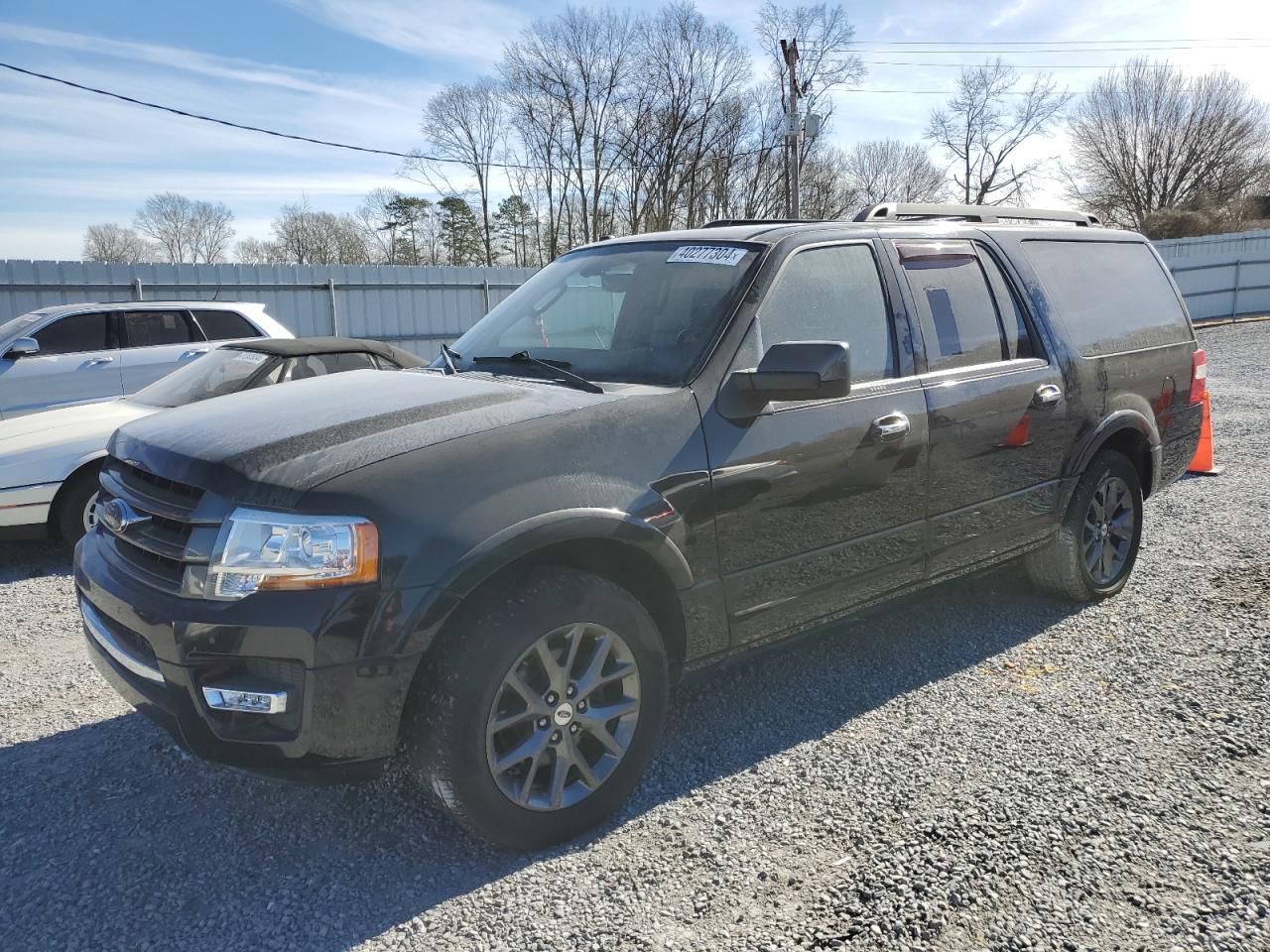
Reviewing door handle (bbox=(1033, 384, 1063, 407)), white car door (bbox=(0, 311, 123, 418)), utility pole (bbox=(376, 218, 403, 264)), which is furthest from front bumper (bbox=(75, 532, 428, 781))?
utility pole (bbox=(376, 218, 403, 264))

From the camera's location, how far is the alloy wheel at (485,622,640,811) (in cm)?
259

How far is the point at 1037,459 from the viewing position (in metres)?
4.13

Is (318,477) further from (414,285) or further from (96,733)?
(414,285)

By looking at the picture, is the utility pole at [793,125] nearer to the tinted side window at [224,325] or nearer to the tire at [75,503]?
the tinted side window at [224,325]

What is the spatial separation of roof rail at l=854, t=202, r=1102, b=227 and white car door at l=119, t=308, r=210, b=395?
6.75 meters

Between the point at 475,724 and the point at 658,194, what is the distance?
Result: 47749 millimetres

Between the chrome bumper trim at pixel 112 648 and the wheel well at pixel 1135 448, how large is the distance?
168 inches

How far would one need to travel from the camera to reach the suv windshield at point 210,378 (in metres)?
6.31

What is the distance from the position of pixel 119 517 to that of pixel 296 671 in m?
0.98

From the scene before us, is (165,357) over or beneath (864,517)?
over

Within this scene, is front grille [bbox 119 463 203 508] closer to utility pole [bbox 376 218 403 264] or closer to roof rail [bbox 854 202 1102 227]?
roof rail [bbox 854 202 1102 227]

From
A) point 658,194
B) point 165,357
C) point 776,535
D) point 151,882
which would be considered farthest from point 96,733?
point 658,194

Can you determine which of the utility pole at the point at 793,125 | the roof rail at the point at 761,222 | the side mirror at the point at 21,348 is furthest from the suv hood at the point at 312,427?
the utility pole at the point at 793,125

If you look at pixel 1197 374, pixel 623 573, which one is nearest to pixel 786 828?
pixel 623 573
